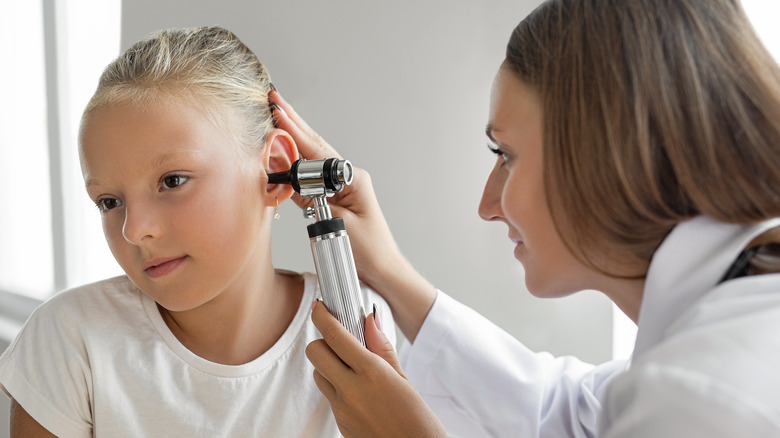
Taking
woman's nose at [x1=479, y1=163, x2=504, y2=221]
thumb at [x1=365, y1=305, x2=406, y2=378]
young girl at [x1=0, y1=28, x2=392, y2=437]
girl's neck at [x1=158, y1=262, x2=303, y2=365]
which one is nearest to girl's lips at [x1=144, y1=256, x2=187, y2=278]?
young girl at [x1=0, y1=28, x2=392, y2=437]

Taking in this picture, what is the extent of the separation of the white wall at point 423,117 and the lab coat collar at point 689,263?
0.40 meters

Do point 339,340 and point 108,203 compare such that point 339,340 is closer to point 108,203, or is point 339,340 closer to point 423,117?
point 108,203

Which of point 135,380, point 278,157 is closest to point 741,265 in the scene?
point 278,157

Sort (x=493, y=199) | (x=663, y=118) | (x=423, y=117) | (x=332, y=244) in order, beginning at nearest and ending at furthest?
1. (x=663, y=118)
2. (x=332, y=244)
3. (x=493, y=199)
4. (x=423, y=117)

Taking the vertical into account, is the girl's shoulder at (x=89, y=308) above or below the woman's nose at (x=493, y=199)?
below

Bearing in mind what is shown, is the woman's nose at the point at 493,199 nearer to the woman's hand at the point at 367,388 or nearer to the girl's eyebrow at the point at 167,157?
the woman's hand at the point at 367,388

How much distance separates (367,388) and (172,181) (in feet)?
1.13

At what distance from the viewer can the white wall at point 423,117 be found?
114cm

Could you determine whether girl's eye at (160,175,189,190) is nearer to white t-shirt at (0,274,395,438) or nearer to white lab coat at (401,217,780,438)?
white t-shirt at (0,274,395,438)

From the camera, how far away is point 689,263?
71 cm

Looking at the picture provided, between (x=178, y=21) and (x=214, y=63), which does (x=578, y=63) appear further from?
(x=178, y=21)

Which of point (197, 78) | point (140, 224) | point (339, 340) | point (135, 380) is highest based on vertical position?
point (197, 78)

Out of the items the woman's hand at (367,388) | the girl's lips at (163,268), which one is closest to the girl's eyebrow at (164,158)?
the girl's lips at (163,268)

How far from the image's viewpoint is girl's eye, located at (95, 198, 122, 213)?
890mm
